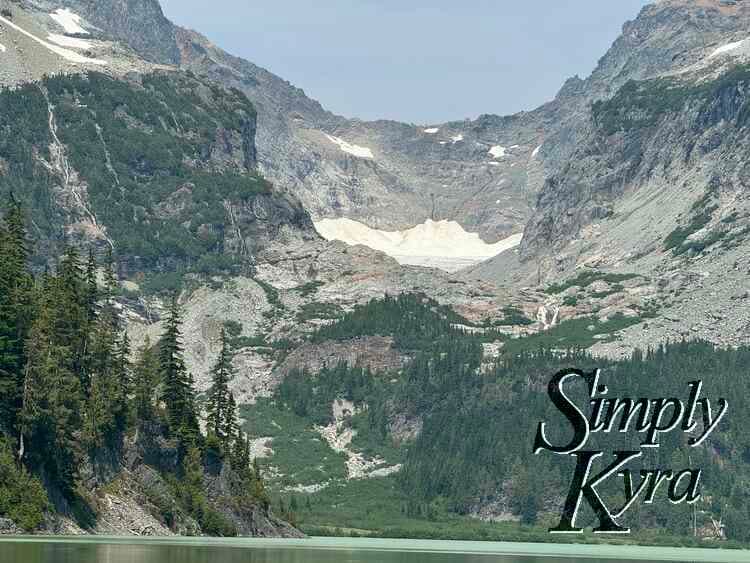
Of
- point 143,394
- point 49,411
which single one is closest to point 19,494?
point 49,411

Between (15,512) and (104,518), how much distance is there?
19.5m

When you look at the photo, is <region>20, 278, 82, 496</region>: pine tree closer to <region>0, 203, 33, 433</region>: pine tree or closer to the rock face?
<region>0, 203, 33, 433</region>: pine tree

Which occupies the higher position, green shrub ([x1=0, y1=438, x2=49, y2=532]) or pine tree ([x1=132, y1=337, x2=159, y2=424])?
pine tree ([x1=132, y1=337, x2=159, y2=424])

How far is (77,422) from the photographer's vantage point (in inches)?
6432

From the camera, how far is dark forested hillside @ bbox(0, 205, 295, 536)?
147500 millimetres

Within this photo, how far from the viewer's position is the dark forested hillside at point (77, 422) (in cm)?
14750

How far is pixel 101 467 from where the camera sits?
16575 cm

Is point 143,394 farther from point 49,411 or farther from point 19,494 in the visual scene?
point 19,494

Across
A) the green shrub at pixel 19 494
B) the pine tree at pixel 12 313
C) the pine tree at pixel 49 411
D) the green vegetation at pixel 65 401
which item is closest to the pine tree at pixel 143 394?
the green vegetation at pixel 65 401

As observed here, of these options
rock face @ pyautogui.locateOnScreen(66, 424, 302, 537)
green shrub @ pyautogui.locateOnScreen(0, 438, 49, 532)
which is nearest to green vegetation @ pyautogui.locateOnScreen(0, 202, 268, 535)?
green shrub @ pyautogui.locateOnScreen(0, 438, 49, 532)

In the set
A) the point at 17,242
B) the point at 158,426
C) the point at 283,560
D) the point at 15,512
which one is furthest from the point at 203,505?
the point at 283,560

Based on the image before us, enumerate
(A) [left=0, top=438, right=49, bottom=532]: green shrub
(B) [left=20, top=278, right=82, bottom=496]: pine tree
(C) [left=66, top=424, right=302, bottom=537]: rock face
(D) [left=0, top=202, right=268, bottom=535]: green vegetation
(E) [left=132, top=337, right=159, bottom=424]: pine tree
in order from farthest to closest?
1. (E) [left=132, top=337, right=159, bottom=424]: pine tree
2. (C) [left=66, top=424, right=302, bottom=537]: rock face
3. (B) [left=20, top=278, right=82, bottom=496]: pine tree
4. (D) [left=0, top=202, right=268, bottom=535]: green vegetation
5. (A) [left=0, top=438, right=49, bottom=532]: green shrub

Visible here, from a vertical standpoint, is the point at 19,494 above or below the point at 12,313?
below

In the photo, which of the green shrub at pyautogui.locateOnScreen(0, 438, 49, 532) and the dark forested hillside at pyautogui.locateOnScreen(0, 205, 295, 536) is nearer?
the green shrub at pyautogui.locateOnScreen(0, 438, 49, 532)
